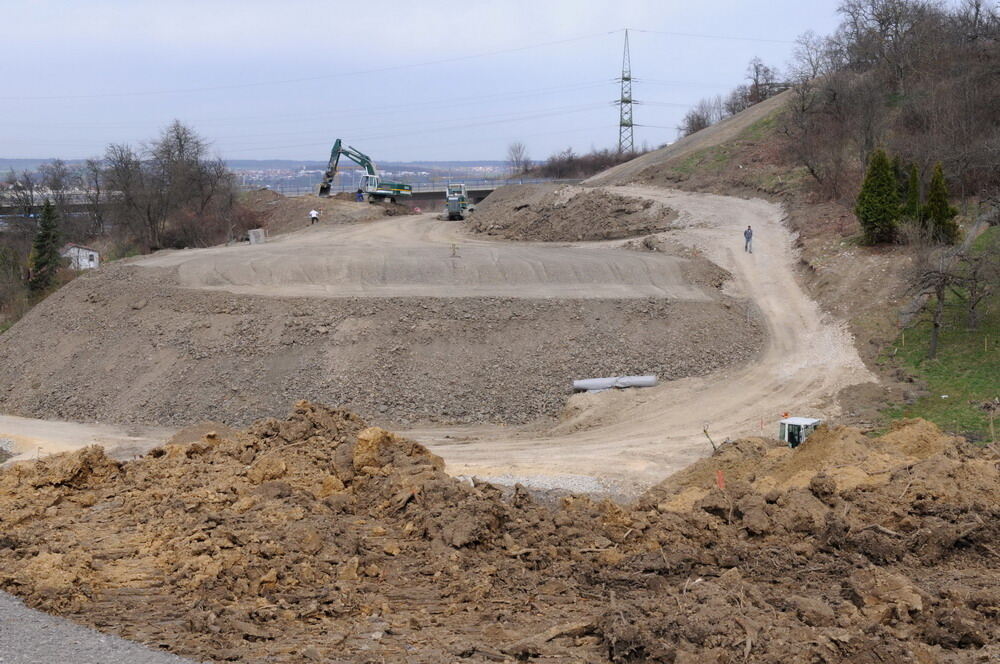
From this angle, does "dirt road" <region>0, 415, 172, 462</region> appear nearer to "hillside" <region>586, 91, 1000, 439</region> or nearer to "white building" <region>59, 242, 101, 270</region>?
"hillside" <region>586, 91, 1000, 439</region>

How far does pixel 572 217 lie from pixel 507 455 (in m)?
22.4

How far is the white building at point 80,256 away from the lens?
57625 mm

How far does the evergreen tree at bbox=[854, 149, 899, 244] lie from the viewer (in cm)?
3184

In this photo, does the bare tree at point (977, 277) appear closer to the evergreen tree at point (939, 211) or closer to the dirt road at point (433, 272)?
the evergreen tree at point (939, 211)

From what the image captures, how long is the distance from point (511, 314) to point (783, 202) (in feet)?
60.1

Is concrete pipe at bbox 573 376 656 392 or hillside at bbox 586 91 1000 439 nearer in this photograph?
hillside at bbox 586 91 1000 439

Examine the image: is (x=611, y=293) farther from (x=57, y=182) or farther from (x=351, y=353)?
(x=57, y=182)

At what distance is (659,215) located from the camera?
132 ft

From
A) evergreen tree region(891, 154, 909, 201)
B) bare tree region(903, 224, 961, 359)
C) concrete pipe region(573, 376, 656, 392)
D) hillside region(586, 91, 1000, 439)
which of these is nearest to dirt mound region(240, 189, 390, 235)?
hillside region(586, 91, 1000, 439)

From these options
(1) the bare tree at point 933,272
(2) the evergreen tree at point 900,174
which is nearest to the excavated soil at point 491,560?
(1) the bare tree at point 933,272

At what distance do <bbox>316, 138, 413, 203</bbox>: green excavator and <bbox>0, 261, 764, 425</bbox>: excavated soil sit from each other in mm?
28763

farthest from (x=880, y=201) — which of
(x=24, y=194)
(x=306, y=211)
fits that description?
(x=24, y=194)

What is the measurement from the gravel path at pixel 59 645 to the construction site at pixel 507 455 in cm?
5

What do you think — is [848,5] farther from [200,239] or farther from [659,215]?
[200,239]
